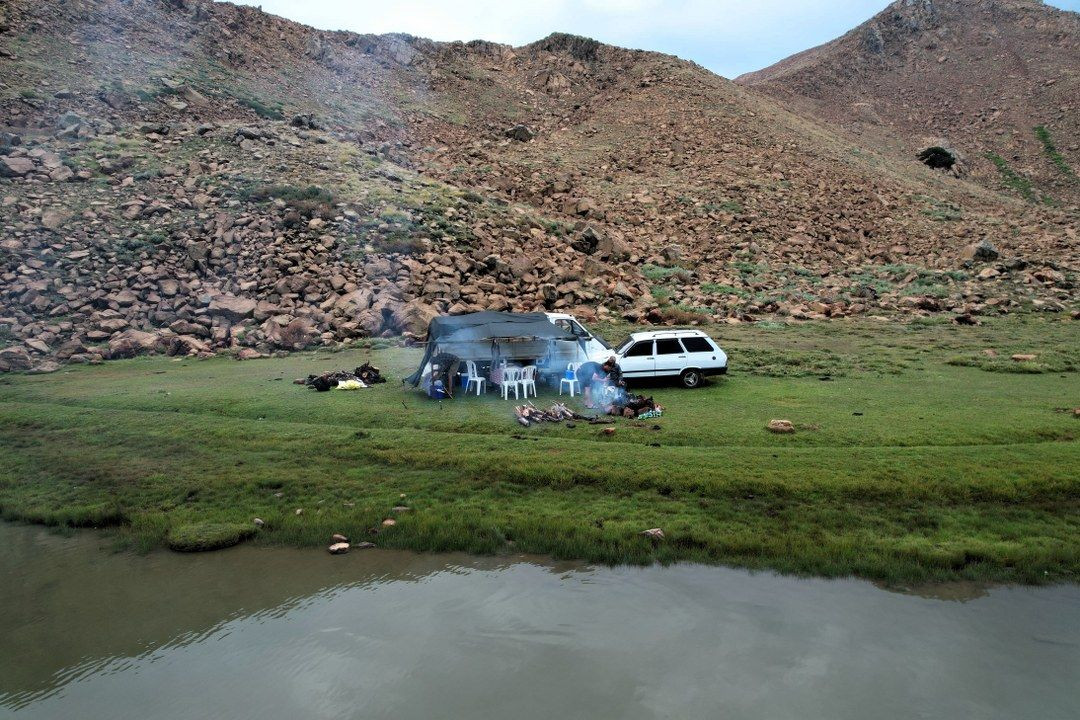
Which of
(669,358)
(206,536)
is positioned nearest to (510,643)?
(206,536)

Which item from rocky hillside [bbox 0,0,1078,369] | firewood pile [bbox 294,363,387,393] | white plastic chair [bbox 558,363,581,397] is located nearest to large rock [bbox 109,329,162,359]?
rocky hillside [bbox 0,0,1078,369]

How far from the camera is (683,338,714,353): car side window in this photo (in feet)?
60.8

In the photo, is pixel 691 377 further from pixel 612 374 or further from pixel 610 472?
pixel 610 472

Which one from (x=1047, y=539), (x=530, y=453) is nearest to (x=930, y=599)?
(x=1047, y=539)

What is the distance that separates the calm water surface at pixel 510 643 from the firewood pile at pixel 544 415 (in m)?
5.49

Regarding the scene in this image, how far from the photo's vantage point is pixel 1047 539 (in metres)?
9.48

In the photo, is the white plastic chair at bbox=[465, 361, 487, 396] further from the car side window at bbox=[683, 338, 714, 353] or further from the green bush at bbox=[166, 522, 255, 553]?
the green bush at bbox=[166, 522, 255, 553]

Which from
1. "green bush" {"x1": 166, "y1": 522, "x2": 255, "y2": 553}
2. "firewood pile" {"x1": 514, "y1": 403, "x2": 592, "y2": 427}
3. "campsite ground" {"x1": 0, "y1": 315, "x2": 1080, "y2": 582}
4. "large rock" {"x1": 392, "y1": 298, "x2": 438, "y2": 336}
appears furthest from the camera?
"large rock" {"x1": 392, "y1": 298, "x2": 438, "y2": 336}

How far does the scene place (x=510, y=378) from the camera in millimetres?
17594

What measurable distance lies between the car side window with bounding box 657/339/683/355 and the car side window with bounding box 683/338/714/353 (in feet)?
0.75

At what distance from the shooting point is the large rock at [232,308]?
93.9ft

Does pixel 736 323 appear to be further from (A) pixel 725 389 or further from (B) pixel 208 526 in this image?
(B) pixel 208 526

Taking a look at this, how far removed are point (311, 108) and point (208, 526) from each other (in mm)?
60470

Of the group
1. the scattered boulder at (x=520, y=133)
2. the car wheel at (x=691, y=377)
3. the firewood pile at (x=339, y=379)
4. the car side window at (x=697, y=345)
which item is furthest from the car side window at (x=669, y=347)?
the scattered boulder at (x=520, y=133)
